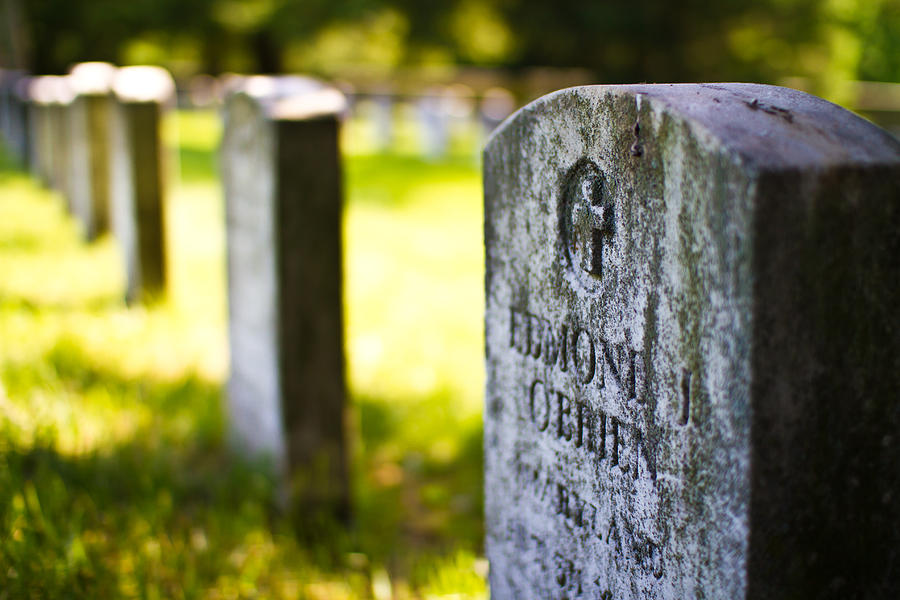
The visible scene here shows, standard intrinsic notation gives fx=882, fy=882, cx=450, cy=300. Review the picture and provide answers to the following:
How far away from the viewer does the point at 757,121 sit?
1.39 m

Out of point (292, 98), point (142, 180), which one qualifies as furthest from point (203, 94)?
point (292, 98)

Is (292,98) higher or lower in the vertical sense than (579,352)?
higher

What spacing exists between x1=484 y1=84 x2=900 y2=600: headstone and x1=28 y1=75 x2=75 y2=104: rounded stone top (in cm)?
802

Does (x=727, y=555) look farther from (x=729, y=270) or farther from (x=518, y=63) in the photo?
(x=518, y=63)

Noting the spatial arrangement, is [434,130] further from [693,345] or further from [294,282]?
[693,345]

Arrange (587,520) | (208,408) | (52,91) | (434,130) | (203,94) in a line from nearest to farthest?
1. (587,520)
2. (208,408)
3. (52,91)
4. (434,130)
5. (203,94)

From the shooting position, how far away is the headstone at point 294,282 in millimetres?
3076

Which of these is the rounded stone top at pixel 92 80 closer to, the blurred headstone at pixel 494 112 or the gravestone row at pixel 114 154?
the gravestone row at pixel 114 154

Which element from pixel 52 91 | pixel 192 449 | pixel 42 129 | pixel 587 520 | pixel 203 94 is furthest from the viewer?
pixel 203 94

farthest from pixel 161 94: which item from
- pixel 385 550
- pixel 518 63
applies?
pixel 518 63

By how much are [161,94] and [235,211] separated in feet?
8.08

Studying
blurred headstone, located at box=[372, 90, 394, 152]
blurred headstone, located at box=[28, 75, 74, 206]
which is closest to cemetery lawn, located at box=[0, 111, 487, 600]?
blurred headstone, located at box=[28, 75, 74, 206]

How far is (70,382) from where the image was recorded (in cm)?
391

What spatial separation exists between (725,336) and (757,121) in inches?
13.5
